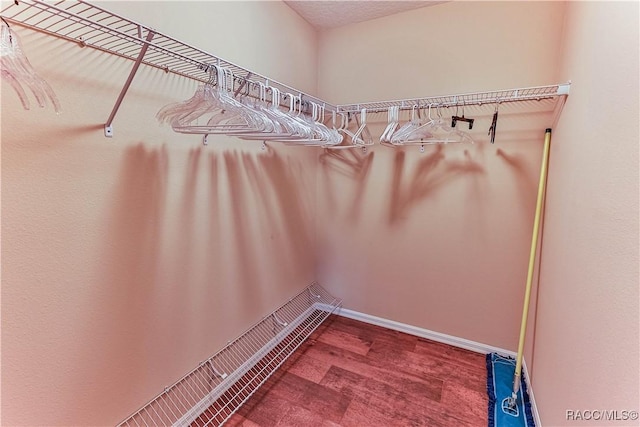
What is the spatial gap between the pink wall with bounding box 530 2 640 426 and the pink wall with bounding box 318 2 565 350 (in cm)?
36

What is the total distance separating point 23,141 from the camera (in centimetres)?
94

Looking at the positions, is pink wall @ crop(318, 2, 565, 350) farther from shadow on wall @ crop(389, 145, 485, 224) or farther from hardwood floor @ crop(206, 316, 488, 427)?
hardwood floor @ crop(206, 316, 488, 427)

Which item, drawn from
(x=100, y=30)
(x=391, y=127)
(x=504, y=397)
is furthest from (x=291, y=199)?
(x=504, y=397)

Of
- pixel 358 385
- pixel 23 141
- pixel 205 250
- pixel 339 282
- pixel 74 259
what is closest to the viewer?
pixel 23 141

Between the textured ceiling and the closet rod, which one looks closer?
the closet rod

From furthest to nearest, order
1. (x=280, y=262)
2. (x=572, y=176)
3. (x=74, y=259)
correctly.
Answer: (x=280, y=262)
(x=572, y=176)
(x=74, y=259)

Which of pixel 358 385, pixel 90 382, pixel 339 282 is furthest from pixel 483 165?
pixel 90 382

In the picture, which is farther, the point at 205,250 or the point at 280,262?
the point at 280,262

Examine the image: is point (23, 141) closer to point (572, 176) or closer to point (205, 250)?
point (205, 250)

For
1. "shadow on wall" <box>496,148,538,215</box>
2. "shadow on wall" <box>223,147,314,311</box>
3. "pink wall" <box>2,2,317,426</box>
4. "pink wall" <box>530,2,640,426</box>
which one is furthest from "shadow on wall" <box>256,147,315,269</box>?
"pink wall" <box>530,2,640,426</box>

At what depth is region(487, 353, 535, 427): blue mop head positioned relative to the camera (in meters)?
1.62

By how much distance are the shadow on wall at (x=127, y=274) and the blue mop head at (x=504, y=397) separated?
1876 millimetres

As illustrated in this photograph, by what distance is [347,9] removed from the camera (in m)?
2.16

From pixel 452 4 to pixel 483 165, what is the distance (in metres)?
1.12
